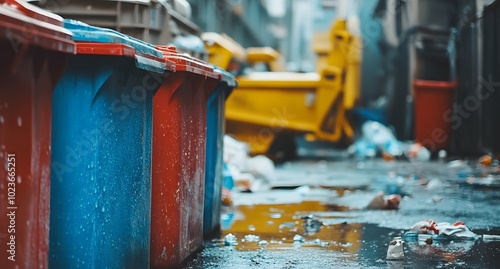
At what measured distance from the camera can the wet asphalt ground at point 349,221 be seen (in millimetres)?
3908

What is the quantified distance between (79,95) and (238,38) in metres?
21.9

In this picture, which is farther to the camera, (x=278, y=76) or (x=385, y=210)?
(x=278, y=76)

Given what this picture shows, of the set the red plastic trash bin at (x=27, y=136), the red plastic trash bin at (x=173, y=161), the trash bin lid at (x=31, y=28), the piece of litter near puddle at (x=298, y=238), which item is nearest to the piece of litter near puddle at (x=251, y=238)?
the piece of litter near puddle at (x=298, y=238)

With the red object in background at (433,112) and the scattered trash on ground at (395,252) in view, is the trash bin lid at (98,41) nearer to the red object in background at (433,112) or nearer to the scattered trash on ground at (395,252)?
the scattered trash on ground at (395,252)

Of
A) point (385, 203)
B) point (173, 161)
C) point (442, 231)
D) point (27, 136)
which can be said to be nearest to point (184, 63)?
point (173, 161)

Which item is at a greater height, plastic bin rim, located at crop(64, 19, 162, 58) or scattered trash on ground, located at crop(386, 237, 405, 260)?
plastic bin rim, located at crop(64, 19, 162, 58)

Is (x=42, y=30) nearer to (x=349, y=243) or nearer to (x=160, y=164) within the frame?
(x=160, y=164)

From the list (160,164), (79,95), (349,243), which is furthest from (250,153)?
(79,95)

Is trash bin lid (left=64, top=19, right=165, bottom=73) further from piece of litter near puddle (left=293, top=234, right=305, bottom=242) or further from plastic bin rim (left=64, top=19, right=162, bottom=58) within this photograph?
piece of litter near puddle (left=293, top=234, right=305, bottom=242)

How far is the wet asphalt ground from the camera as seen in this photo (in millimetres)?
3908

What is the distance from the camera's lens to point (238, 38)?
24422 mm

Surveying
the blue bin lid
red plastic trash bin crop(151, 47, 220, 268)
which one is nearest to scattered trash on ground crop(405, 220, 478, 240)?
the blue bin lid

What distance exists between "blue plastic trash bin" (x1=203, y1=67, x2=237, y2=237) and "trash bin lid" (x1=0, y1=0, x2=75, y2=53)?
196 centimetres

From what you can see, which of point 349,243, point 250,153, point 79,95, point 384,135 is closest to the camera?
point 79,95
